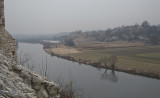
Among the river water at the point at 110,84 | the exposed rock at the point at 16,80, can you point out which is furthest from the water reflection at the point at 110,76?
the exposed rock at the point at 16,80

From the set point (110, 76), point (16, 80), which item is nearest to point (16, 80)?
point (16, 80)

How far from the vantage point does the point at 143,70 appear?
97.3 feet

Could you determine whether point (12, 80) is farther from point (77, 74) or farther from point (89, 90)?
point (77, 74)

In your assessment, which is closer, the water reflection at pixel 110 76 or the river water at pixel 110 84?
the river water at pixel 110 84

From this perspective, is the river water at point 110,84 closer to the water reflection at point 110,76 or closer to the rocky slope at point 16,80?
the water reflection at point 110,76

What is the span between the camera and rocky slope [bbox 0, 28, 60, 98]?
11.1 feet

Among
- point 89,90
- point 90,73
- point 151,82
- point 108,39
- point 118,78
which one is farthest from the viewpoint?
point 108,39

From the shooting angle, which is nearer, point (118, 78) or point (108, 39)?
point (118, 78)

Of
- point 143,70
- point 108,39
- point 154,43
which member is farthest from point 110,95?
point 108,39

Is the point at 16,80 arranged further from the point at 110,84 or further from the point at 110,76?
the point at 110,76

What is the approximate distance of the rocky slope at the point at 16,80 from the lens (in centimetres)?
338

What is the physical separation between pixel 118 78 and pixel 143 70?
534 cm

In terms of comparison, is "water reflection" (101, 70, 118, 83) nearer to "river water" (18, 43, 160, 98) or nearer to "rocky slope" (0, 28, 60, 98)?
"river water" (18, 43, 160, 98)

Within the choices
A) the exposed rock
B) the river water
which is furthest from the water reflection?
the exposed rock
